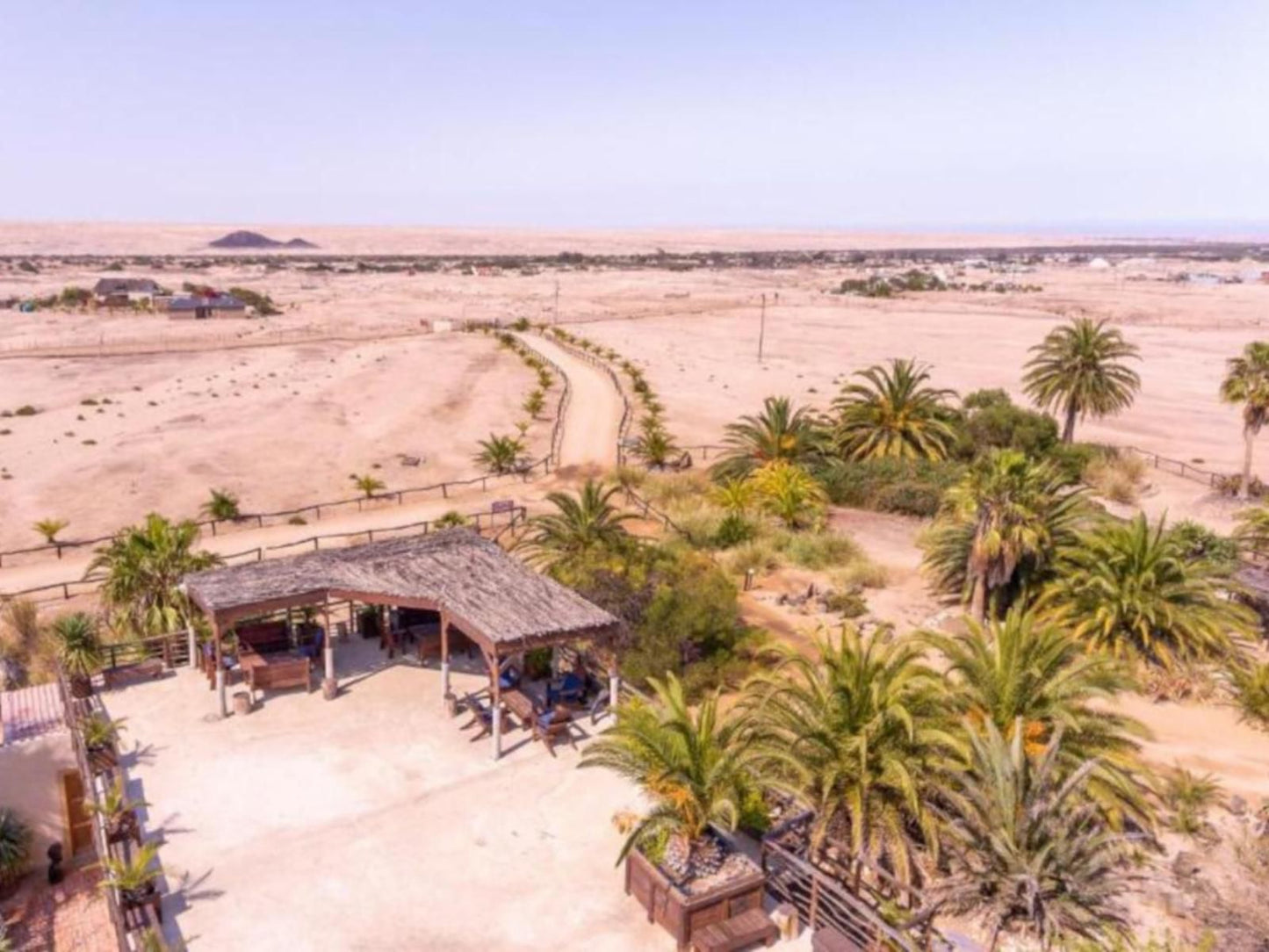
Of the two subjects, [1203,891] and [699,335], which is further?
[699,335]

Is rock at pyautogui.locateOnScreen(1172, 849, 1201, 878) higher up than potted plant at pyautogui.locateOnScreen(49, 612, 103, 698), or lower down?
lower down

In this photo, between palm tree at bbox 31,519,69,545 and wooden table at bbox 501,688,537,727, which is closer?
wooden table at bbox 501,688,537,727

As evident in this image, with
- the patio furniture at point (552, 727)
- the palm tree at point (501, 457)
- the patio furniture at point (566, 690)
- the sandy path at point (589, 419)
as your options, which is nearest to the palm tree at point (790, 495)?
the sandy path at point (589, 419)

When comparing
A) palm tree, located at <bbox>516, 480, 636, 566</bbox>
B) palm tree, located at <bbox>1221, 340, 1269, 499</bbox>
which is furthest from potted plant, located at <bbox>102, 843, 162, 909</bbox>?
palm tree, located at <bbox>1221, 340, 1269, 499</bbox>

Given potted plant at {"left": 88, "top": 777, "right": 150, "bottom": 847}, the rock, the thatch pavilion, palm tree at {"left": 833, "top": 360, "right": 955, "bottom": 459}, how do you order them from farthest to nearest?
palm tree at {"left": 833, "top": 360, "right": 955, "bottom": 459} → the thatch pavilion → the rock → potted plant at {"left": 88, "top": 777, "right": 150, "bottom": 847}

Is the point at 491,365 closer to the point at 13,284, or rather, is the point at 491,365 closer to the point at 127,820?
the point at 127,820

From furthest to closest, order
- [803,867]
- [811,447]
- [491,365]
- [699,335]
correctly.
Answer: [699,335], [491,365], [811,447], [803,867]

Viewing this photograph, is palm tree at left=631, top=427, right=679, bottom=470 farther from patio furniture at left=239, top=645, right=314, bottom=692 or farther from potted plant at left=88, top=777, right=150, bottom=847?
potted plant at left=88, top=777, right=150, bottom=847

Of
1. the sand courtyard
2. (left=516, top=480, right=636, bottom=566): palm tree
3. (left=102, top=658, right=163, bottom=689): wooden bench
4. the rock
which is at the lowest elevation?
the rock

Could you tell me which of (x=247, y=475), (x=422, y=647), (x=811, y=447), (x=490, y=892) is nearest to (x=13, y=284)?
(x=247, y=475)
